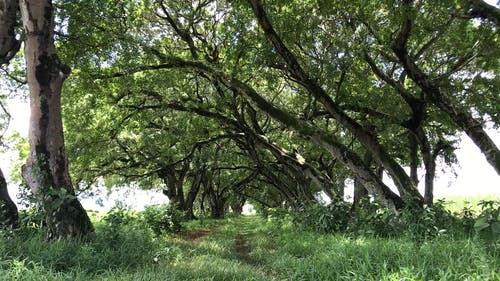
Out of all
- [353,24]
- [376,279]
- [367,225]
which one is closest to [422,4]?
[353,24]

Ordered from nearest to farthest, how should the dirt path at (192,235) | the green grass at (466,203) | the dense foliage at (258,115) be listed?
the dense foliage at (258,115) < the green grass at (466,203) < the dirt path at (192,235)

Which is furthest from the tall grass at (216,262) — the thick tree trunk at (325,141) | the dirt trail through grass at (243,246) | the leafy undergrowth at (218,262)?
the thick tree trunk at (325,141)

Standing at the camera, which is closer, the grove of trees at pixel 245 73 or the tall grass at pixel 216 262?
the tall grass at pixel 216 262

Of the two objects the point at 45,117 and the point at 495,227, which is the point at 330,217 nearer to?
the point at 495,227

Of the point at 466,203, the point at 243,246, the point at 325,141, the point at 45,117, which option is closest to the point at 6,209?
the point at 45,117

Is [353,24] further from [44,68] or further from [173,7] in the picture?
[44,68]

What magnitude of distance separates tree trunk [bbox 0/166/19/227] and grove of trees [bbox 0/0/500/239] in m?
0.02

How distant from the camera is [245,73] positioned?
36.5 feet

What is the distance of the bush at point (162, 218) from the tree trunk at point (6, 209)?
505cm

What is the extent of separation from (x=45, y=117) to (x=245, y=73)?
19.9ft

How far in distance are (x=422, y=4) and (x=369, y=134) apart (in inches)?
132

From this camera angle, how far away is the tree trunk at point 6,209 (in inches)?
247

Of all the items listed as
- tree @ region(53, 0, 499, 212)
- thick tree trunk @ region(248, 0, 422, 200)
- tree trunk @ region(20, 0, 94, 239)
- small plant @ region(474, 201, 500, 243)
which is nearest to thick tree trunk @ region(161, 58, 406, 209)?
tree @ region(53, 0, 499, 212)

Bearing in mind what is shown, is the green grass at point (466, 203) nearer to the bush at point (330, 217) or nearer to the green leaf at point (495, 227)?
the bush at point (330, 217)
